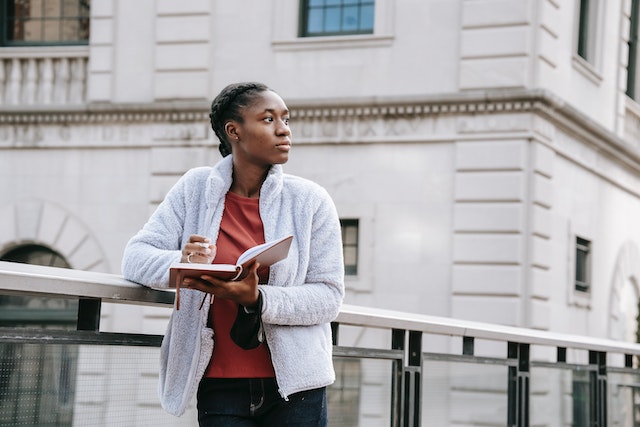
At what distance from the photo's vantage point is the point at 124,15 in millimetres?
19859

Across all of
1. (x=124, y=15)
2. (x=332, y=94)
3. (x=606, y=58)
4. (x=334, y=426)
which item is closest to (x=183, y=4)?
(x=124, y=15)

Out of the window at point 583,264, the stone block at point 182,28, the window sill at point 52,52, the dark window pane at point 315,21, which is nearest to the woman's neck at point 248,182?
the dark window pane at point 315,21

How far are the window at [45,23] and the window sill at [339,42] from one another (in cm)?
356

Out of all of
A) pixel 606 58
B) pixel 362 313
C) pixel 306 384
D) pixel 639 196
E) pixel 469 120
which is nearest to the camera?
pixel 306 384

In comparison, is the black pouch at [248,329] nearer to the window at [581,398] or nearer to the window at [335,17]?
the window at [581,398]

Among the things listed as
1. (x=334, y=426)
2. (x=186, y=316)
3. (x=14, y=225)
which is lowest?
(x=334, y=426)

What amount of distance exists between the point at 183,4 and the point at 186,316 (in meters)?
15.6

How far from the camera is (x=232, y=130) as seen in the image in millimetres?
4539

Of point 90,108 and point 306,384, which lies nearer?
point 306,384

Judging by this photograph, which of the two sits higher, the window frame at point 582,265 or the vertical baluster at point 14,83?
the vertical baluster at point 14,83

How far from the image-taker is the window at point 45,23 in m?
20.5

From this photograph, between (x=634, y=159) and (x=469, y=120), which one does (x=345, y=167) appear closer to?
(x=469, y=120)

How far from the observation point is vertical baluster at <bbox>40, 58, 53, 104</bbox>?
19.9 meters

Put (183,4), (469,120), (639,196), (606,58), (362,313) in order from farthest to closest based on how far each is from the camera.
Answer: (639,196)
(606,58)
(183,4)
(469,120)
(362,313)
